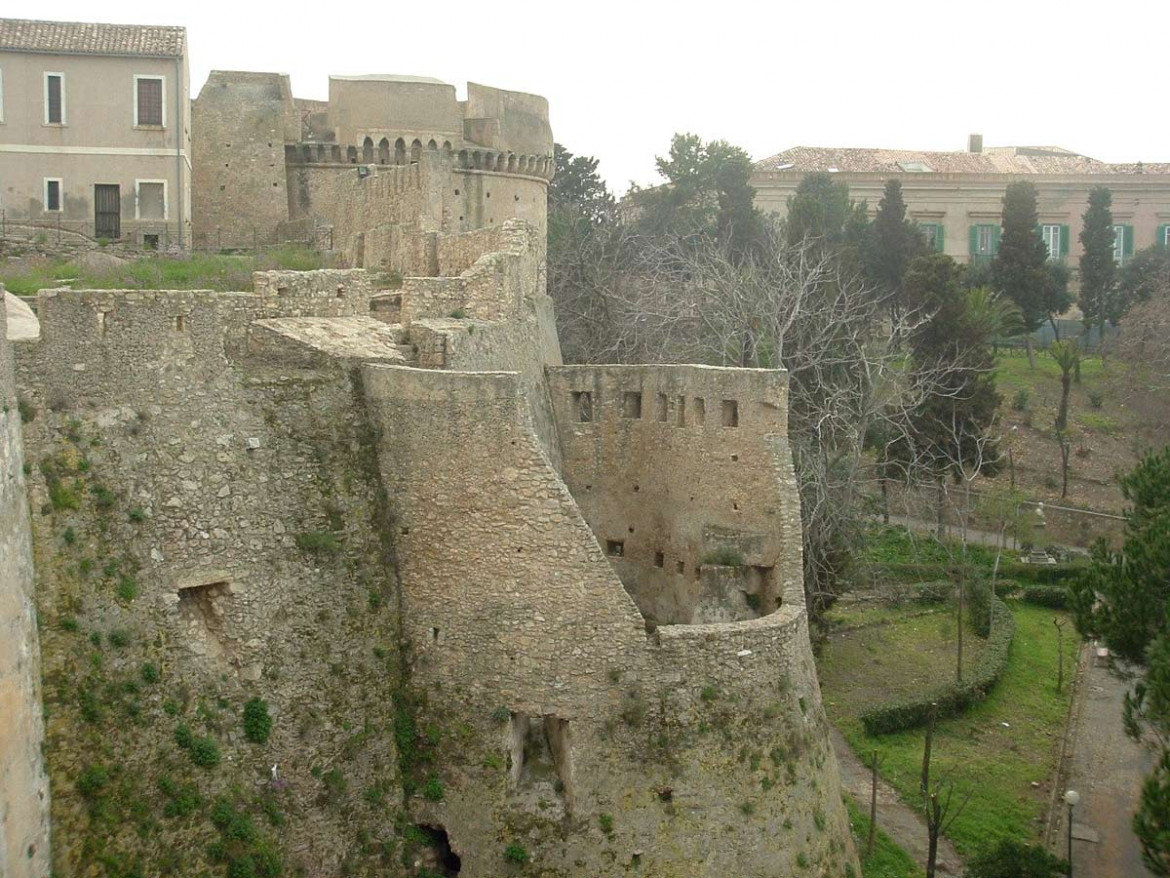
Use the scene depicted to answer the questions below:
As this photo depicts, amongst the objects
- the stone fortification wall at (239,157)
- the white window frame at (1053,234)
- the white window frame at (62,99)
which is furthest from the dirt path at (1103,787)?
the white window frame at (1053,234)

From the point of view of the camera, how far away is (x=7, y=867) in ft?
37.3

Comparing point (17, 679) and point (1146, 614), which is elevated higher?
Result: point (17, 679)

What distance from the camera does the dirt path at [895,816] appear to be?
67.1 ft

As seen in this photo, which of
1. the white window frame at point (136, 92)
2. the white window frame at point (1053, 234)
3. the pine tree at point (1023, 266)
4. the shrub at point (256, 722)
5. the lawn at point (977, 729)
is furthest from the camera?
the white window frame at point (1053, 234)

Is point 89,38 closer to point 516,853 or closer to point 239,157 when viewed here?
point 239,157

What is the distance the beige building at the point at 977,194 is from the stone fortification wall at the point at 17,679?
55029 millimetres

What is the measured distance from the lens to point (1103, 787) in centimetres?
2386

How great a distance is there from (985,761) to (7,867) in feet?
59.2

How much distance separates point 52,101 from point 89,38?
1.48 metres

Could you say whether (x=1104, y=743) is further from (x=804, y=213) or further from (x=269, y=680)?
(x=804, y=213)

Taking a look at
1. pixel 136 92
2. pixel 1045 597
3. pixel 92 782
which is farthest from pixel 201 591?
pixel 1045 597

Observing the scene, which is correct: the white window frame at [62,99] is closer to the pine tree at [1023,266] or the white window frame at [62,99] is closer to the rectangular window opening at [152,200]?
the rectangular window opening at [152,200]

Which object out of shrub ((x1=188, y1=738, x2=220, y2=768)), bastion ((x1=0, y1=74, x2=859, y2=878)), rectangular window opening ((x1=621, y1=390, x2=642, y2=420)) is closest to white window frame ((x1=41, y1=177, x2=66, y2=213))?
bastion ((x1=0, y1=74, x2=859, y2=878))

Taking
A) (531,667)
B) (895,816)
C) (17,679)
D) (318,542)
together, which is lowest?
(895,816)
